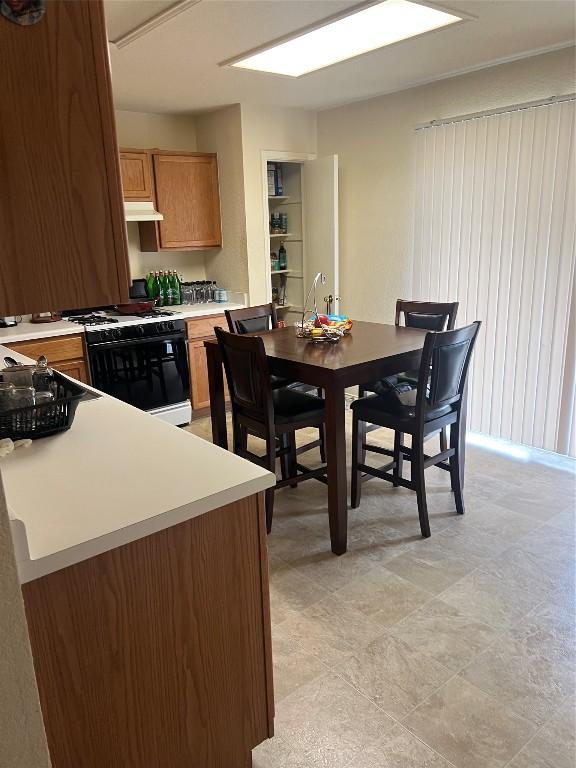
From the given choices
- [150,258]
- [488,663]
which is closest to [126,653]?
[488,663]

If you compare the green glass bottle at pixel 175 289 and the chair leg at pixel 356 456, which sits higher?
the green glass bottle at pixel 175 289

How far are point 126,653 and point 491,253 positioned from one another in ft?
10.8

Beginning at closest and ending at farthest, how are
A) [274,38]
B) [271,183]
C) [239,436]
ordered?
[274,38] → [239,436] → [271,183]

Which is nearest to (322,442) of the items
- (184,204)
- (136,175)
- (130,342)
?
(130,342)

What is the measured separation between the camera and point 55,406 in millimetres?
1746

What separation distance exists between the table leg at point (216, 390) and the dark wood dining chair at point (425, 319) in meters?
0.89

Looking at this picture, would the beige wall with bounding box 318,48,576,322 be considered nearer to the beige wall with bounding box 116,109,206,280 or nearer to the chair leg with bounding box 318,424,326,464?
the beige wall with bounding box 116,109,206,280

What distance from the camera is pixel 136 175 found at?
14.0 feet

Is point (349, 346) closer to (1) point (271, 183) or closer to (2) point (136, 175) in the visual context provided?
(2) point (136, 175)

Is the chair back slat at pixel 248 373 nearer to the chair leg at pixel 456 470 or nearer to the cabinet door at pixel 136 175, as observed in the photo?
the chair leg at pixel 456 470

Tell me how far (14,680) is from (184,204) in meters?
4.11

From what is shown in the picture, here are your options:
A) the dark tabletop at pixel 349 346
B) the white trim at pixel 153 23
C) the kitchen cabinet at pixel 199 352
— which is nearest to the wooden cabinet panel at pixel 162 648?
the dark tabletop at pixel 349 346

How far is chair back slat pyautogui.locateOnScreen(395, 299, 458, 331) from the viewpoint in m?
3.46

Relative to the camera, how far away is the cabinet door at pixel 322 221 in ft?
14.8
